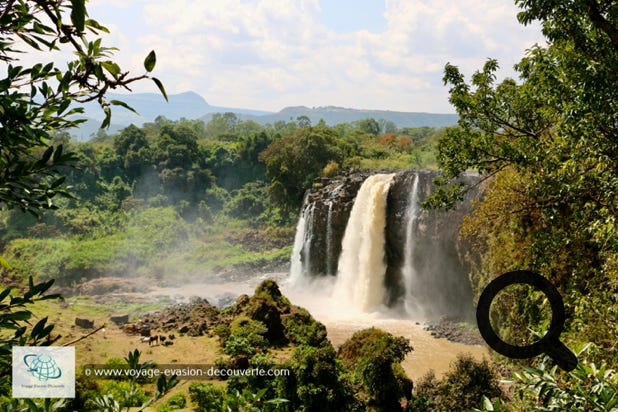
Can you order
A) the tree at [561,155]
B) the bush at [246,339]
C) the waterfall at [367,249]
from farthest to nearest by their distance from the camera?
1. the waterfall at [367,249]
2. the bush at [246,339]
3. the tree at [561,155]

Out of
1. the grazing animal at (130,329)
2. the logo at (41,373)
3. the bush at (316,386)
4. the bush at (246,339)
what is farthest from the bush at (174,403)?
the grazing animal at (130,329)

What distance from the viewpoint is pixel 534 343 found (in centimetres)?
182

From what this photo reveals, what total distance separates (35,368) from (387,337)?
30.2 ft

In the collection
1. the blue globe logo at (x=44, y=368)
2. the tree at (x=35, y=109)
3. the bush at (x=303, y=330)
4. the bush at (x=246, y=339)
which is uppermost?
the tree at (x=35, y=109)

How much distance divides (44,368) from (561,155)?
6.76m

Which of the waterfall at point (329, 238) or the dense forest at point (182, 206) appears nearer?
the waterfall at point (329, 238)

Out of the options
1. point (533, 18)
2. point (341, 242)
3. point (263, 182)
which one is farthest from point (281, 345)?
point (263, 182)

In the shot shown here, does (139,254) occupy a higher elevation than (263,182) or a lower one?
lower

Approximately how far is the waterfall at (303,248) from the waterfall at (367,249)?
269cm

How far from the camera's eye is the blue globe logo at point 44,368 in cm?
217

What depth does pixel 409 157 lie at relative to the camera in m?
32.8

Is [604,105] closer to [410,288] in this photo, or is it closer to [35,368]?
[35,368]

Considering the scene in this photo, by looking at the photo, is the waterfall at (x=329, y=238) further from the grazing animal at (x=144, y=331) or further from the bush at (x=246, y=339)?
the grazing animal at (x=144, y=331)

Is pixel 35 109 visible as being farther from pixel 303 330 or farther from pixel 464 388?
pixel 303 330
